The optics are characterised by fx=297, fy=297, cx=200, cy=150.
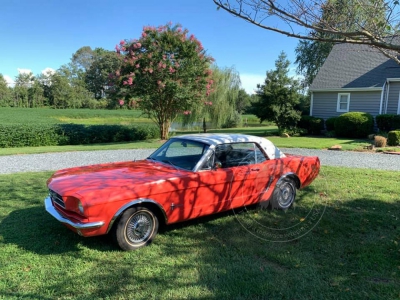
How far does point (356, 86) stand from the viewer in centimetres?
1939

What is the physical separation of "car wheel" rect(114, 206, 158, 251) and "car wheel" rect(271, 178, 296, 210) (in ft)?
7.20

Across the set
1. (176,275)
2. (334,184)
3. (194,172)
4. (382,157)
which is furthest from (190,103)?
(176,275)

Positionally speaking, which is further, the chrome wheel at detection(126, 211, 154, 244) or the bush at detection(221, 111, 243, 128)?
the bush at detection(221, 111, 243, 128)

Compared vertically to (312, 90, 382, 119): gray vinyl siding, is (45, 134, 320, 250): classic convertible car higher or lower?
lower

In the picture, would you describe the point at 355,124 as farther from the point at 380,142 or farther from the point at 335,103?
the point at 380,142

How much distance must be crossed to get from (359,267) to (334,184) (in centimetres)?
374

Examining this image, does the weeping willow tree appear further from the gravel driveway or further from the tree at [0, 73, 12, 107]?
the tree at [0, 73, 12, 107]

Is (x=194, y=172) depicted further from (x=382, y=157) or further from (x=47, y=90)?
(x=47, y=90)

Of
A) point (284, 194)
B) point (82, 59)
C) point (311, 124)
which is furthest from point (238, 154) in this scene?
point (82, 59)

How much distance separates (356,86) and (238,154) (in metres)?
17.9

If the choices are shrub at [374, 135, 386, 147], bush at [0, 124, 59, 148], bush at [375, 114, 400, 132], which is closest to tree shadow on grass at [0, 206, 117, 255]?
shrub at [374, 135, 386, 147]

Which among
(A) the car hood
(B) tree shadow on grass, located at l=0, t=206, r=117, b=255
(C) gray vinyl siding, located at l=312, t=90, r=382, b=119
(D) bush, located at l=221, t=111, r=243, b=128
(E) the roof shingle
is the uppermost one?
(E) the roof shingle

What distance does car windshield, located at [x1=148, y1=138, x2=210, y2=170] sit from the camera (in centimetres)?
441

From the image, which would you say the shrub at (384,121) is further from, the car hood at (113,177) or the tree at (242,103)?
the tree at (242,103)
